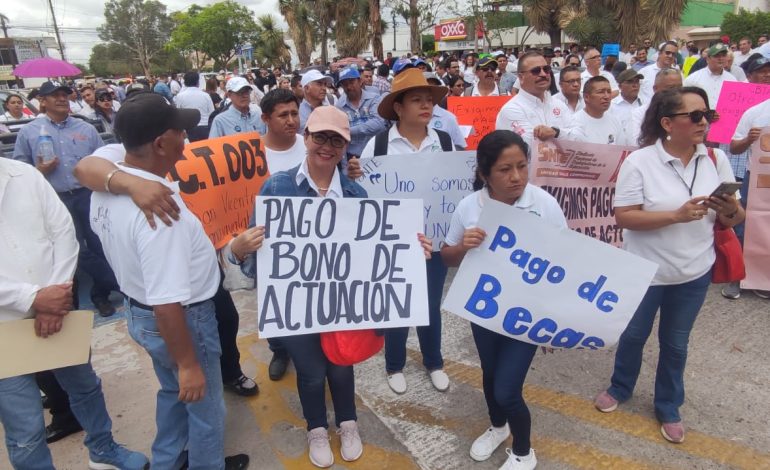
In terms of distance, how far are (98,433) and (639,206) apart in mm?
3069

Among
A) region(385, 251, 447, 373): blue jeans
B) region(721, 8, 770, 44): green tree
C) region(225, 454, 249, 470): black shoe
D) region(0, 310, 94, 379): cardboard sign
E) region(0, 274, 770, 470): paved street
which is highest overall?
region(721, 8, 770, 44): green tree

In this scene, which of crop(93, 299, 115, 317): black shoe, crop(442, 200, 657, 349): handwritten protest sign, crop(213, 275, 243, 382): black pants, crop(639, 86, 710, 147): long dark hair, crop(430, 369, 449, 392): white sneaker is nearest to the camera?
crop(442, 200, 657, 349): handwritten protest sign

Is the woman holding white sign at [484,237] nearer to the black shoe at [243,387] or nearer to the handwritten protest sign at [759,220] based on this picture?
the black shoe at [243,387]

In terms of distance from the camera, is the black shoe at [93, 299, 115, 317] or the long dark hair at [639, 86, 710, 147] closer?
the long dark hair at [639, 86, 710, 147]

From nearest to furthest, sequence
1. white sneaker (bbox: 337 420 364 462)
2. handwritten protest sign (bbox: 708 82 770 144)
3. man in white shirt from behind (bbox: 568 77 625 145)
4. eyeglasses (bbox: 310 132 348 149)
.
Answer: eyeglasses (bbox: 310 132 348 149)
white sneaker (bbox: 337 420 364 462)
man in white shirt from behind (bbox: 568 77 625 145)
handwritten protest sign (bbox: 708 82 770 144)

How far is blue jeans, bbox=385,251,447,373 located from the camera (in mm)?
3213

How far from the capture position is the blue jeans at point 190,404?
214 cm

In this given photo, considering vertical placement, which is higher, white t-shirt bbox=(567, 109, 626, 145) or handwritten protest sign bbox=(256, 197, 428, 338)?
white t-shirt bbox=(567, 109, 626, 145)

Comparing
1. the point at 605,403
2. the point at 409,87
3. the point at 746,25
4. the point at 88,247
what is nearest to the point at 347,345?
the point at 409,87

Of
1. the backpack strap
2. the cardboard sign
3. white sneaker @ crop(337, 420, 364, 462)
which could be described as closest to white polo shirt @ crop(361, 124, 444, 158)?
the backpack strap

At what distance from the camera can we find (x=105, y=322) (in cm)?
449

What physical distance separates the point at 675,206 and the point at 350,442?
6.97 feet

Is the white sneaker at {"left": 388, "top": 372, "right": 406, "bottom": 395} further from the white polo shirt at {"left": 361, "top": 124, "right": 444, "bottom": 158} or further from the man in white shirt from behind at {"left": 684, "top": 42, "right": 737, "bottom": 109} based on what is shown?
the man in white shirt from behind at {"left": 684, "top": 42, "right": 737, "bottom": 109}

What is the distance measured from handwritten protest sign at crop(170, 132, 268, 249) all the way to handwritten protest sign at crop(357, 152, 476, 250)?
2.37ft
